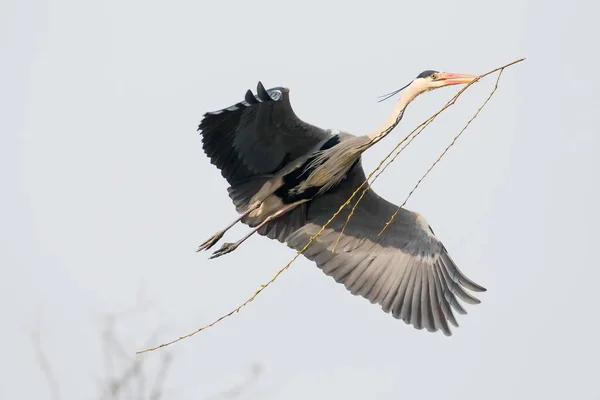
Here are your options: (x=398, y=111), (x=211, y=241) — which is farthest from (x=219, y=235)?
(x=398, y=111)

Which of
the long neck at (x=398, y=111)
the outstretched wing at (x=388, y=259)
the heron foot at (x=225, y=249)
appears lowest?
the outstretched wing at (x=388, y=259)

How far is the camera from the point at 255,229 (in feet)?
Answer: 29.2

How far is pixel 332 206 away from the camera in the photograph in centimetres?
931

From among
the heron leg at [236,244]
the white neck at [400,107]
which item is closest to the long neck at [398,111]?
the white neck at [400,107]

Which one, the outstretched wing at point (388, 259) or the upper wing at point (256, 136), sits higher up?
the upper wing at point (256, 136)

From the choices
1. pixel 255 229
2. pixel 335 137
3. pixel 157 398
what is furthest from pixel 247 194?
pixel 157 398

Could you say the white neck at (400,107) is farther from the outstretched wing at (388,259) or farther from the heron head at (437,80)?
the outstretched wing at (388,259)

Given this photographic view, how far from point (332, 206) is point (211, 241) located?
126cm

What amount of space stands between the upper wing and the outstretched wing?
0.62m

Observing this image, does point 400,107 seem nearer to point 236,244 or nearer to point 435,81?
point 435,81

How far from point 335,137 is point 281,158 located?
538mm

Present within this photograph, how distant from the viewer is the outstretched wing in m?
9.15

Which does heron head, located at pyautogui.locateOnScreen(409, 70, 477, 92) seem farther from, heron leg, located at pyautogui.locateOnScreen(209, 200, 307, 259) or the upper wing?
heron leg, located at pyautogui.locateOnScreen(209, 200, 307, 259)

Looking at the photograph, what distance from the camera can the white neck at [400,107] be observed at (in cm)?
852
